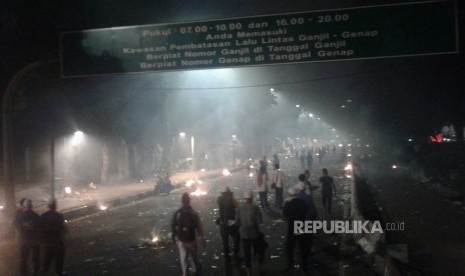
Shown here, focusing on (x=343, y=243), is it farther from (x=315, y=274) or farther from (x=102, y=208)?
(x=102, y=208)

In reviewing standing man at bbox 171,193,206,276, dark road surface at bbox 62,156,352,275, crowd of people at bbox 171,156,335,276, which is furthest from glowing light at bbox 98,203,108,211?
standing man at bbox 171,193,206,276

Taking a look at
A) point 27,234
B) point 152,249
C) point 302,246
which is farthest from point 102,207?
point 302,246

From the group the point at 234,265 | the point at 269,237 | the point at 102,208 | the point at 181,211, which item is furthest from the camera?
the point at 102,208

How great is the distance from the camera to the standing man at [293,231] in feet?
31.9

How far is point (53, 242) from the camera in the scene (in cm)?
948

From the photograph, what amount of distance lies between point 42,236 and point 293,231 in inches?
201

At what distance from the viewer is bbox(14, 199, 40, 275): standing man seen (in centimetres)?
980

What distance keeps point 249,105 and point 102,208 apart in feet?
148

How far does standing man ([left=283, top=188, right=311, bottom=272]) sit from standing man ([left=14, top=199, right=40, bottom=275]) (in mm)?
5193

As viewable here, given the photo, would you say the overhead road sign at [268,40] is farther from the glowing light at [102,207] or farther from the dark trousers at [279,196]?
the glowing light at [102,207]

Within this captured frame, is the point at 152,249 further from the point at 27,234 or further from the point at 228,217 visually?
the point at 27,234

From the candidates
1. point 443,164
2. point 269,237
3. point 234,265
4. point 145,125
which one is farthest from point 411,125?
point 234,265

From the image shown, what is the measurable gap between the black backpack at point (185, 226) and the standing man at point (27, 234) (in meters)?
3.06

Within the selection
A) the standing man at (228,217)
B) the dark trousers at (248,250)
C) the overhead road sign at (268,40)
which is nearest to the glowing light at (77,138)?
the overhead road sign at (268,40)
